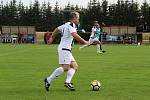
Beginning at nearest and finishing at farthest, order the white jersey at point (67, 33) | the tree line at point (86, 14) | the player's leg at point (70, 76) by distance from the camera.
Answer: the player's leg at point (70, 76)
the white jersey at point (67, 33)
the tree line at point (86, 14)

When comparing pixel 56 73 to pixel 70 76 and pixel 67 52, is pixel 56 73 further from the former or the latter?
pixel 67 52

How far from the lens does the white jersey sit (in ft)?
45.3

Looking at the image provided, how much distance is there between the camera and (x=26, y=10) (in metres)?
100

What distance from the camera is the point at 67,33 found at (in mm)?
13906

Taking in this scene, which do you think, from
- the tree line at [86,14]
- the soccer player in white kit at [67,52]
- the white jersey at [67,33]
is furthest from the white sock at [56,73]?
the tree line at [86,14]

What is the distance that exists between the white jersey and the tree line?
77160mm

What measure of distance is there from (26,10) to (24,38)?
23.5 m

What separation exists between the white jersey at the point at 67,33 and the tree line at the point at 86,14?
253ft

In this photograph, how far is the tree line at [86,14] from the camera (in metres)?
94.1

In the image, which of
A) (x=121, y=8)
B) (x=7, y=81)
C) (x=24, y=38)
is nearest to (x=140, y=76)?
(x=7, y=81)

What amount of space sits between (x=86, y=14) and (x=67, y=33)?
271 ft

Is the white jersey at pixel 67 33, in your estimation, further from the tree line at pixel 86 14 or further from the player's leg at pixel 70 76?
the tree line at pixel 86 14

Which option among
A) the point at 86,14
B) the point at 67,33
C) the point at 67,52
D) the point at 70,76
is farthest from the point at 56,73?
the point at 86,14

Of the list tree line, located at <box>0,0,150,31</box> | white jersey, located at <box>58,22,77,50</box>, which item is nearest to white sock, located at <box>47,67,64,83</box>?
white jersey, located at <box>58,22,77,50</box>
